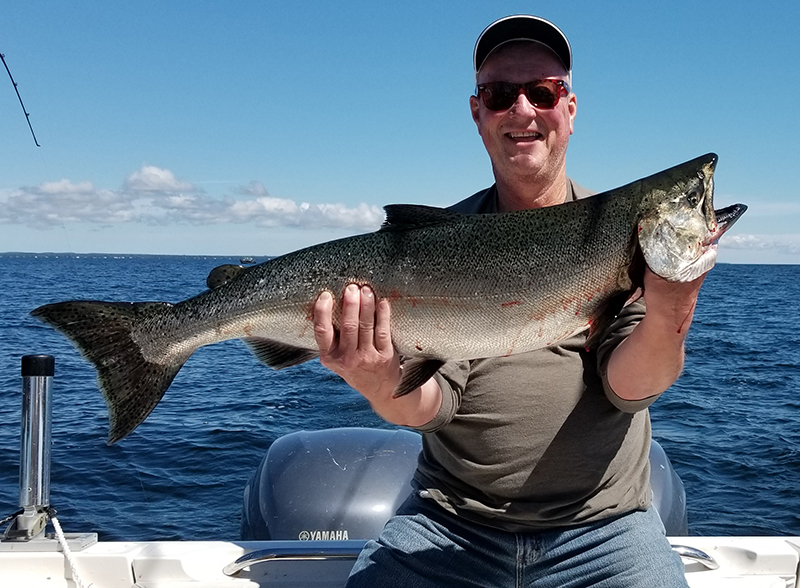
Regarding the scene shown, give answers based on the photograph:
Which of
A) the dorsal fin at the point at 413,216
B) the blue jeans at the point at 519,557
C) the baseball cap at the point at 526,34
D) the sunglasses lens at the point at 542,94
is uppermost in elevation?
the baseball cap at the point at 526,34

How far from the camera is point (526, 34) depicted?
13.4ft

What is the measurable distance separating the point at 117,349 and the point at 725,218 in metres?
2.92

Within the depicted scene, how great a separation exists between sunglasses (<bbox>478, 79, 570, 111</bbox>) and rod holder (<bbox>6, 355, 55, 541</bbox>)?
3038 mm

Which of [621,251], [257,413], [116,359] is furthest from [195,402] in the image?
[621,251]

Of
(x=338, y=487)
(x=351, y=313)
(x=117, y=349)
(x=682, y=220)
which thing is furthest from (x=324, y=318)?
(x=338, y=487)

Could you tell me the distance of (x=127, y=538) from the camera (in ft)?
30.8

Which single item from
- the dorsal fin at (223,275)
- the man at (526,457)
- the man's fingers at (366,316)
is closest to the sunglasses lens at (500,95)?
the man at (526,457)

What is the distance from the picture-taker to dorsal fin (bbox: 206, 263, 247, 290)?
3529mm

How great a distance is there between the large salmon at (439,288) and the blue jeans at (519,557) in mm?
918

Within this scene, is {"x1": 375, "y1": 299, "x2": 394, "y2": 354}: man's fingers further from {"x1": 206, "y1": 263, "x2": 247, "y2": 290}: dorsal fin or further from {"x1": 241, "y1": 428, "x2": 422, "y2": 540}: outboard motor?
{"x1": 241, "y1": 428, "x2": 422, "y2": 540}: outboard motor

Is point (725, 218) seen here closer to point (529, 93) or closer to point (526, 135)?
point (526, 135)

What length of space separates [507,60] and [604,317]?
1.67 metres

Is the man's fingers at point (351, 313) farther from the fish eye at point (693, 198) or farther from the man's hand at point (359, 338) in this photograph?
the fish eye at point (693, 198)

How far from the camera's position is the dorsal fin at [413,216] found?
349cm
